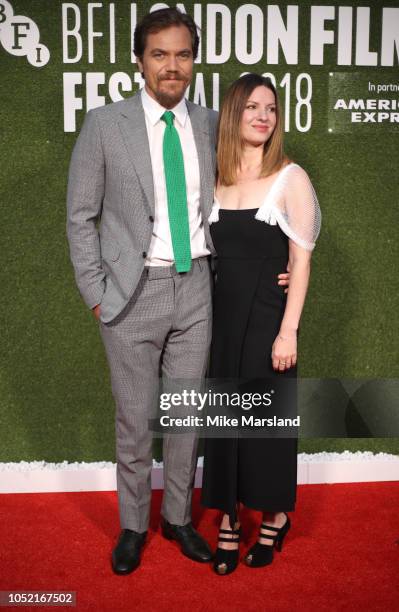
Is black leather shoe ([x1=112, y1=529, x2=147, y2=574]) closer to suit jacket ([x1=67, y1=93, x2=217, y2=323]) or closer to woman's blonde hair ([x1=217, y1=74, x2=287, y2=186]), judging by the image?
suit jacket ([x1=67, y1=93, x2=217, y2=323])

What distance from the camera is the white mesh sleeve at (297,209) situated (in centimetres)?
260

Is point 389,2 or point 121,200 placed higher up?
point 389,2

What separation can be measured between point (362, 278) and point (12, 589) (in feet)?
6.50

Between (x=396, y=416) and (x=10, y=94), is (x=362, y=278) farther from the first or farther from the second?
(x=10, y=94)

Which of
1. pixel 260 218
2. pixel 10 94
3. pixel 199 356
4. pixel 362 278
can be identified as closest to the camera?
pixel 260 218

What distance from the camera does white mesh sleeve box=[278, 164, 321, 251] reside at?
2.60m

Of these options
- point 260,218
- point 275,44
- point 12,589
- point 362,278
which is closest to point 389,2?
point 275,44

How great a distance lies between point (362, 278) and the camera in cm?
365

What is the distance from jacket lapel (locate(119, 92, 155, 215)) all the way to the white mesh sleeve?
43 centimetres

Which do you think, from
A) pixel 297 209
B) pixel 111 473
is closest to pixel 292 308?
pixel 297 209

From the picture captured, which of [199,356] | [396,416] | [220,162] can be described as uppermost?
[220,162]

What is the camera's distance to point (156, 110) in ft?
8.93

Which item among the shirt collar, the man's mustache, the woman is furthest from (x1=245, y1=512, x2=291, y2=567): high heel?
the man's mustache

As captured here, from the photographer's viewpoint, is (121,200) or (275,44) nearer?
(121,200)
